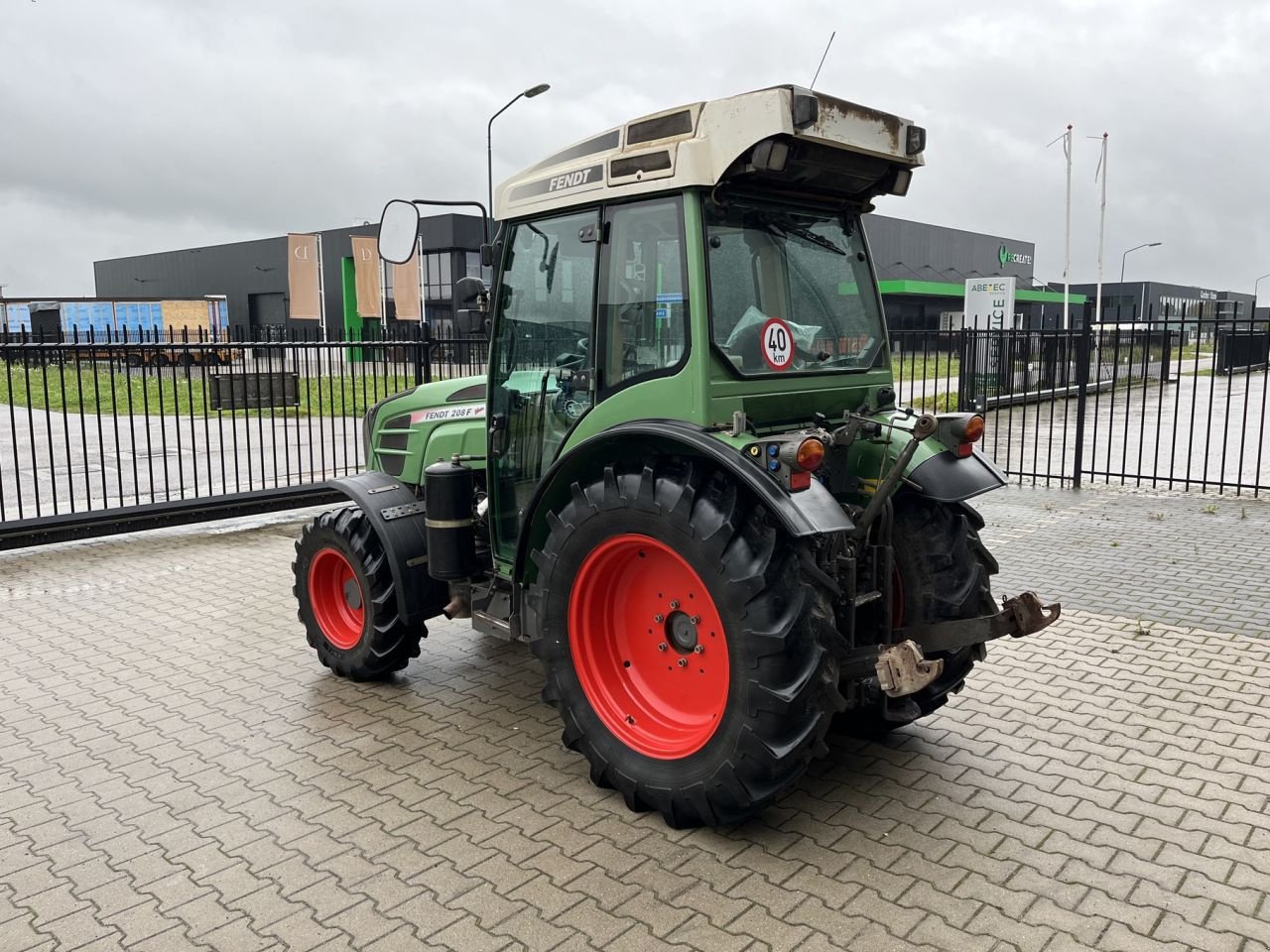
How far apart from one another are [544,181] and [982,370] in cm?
1357

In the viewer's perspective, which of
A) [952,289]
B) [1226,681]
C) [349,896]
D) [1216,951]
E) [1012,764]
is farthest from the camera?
[952,289]

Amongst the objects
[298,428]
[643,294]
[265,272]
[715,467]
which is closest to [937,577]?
[715,467]

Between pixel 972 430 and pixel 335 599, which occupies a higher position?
pixel 972 430

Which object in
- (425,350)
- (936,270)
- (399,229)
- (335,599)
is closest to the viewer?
(399,229)

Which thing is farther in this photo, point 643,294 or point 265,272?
point 265,272

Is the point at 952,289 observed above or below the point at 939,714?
above

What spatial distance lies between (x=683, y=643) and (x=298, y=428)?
25.3 feet

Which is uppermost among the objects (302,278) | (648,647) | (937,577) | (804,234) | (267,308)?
(302,278)

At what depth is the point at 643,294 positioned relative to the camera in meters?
3.81

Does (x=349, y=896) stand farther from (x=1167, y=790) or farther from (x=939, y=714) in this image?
(x=1167, y=790)

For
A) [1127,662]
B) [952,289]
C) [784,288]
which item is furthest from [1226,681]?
[952,289]

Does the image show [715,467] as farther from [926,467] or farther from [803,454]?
[926,467]

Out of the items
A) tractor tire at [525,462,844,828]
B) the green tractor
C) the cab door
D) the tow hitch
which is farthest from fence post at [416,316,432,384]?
the tow hitch

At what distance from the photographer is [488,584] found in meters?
4.77
